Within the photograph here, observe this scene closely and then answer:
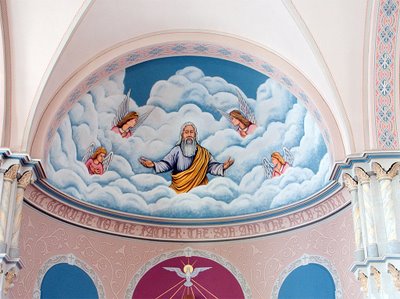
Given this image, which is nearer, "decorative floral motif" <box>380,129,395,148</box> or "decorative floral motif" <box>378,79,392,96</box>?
"decorative floral motif" <box>380,129,395,148</box>

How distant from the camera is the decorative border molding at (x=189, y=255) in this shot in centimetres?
1580

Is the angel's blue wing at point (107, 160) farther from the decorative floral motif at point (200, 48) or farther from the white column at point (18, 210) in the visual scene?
the white column at point (18, 210)

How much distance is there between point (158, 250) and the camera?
16.3 metres

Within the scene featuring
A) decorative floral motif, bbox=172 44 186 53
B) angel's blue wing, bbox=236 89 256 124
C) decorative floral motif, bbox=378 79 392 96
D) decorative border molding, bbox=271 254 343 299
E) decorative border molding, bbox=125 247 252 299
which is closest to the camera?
decorative floral motif, bbox=378 79 392 96

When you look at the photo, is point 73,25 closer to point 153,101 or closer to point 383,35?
point 153,101

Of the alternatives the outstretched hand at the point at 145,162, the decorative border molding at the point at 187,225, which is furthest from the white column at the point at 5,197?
the outstretched hand at the point at 145,162

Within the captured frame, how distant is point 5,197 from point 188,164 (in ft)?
17.7

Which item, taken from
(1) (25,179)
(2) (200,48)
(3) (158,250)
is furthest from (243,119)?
(1) (25,179)

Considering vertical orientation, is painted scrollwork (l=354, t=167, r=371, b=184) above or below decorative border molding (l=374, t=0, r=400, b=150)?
below

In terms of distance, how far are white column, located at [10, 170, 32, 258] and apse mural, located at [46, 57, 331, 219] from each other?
2.34 meters

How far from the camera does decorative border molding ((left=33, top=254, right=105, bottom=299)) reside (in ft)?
47.3

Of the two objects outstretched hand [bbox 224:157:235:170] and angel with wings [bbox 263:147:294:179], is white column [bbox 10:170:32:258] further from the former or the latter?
angel with wings [bbox 263:147:294:179]

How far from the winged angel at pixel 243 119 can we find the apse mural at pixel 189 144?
2 cm

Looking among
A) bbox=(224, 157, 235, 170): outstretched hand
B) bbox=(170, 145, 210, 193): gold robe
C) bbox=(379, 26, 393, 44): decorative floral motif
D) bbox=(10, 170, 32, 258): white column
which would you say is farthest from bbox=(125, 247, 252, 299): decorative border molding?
bbox=(379, 26, 393, 44): decorative floral motif
